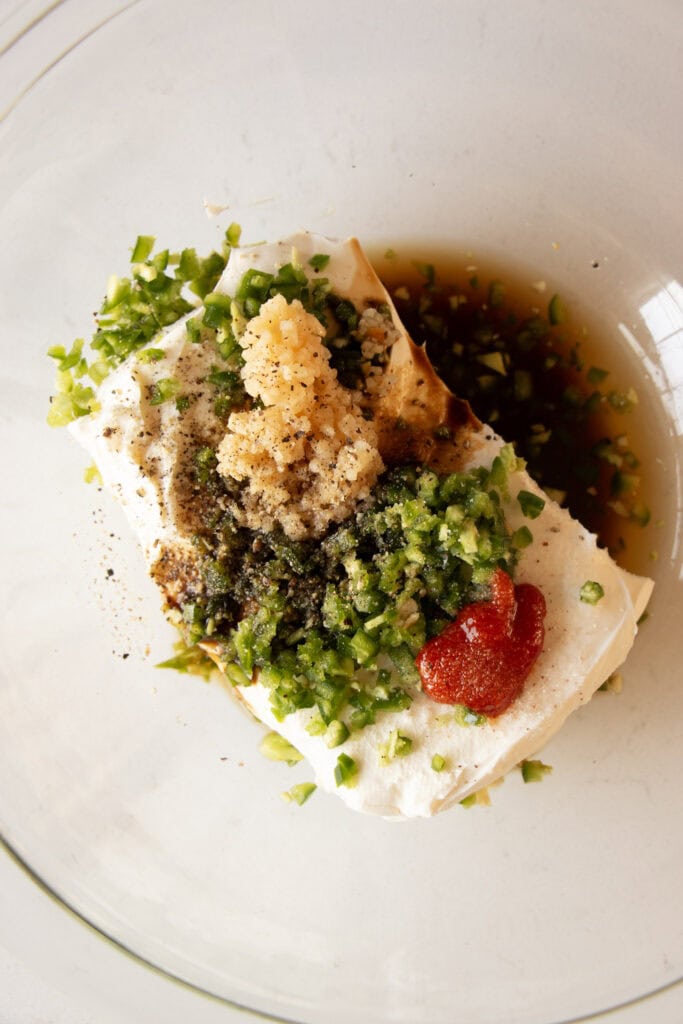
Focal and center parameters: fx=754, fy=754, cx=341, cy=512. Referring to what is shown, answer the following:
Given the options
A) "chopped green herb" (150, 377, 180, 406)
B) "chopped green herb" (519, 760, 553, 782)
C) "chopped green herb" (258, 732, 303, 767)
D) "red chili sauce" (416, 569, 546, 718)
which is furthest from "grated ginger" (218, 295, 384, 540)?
"chopped green herb" (519, 760, 553, 782)

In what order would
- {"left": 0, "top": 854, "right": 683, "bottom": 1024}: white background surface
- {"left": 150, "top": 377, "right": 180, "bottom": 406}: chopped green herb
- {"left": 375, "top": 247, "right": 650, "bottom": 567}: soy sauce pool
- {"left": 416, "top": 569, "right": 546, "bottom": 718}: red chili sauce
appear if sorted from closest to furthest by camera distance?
{"left": 416, "top": 569, "right": 546, "bottom": 718}: red chili sauce
{"left": 150, "top": 377, "right": 180, "bottom": 406}: chopped green herb
{"left": 0, "top": 854, "right": 683, "bottom": 1024}: white background surface
{"left": 375, "top": 247, "right": 650, "bottom": 567}: soy sauce pool

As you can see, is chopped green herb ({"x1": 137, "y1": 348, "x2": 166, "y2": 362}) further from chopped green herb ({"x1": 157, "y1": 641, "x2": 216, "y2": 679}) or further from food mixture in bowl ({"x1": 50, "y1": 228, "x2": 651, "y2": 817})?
chopped green herb ({"x1": 157, "y1": 641, "x2": 216, "y2": 679})

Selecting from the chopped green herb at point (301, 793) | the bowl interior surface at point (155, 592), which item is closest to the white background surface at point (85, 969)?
the bowl interior surface at point (155, 592)

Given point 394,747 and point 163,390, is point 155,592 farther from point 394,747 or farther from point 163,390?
point 394,747

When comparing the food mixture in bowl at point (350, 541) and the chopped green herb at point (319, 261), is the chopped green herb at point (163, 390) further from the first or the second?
the chopped green herb at point (319, 261)

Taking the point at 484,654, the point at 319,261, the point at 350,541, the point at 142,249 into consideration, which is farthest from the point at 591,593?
the point at 142,249

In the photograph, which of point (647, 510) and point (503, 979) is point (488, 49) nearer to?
point (647, 510)
